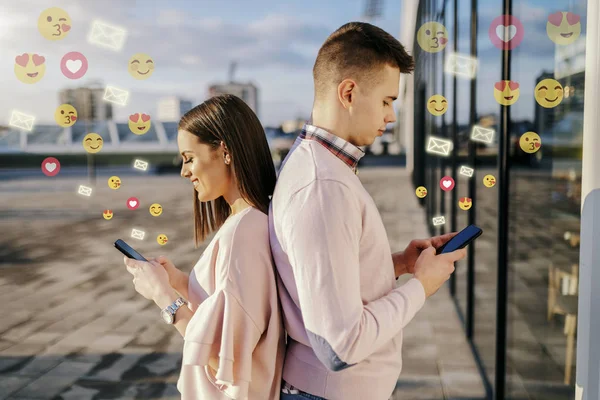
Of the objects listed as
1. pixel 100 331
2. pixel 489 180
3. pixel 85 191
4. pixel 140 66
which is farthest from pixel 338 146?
pixel 100 331

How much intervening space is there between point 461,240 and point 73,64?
4.59 ft

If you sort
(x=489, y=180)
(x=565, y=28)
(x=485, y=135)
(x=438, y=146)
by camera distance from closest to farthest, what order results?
(x=565, y=28) < (x=438, y=146) < (x=489, y=180) < (x=485, y=135)

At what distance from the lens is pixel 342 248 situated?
1219mm

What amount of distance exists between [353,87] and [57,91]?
1.25 meters

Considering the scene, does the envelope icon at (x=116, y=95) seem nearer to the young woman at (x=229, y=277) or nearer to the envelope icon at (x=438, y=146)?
the young woman at (x=229, y=277)

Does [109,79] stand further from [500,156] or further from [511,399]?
[511,399]

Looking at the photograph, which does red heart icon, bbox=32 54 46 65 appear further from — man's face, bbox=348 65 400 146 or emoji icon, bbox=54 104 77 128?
man's face, bbox=348 65 400 146

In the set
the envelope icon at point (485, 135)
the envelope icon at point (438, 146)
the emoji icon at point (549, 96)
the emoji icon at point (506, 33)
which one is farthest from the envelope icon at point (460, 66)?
the emoji icon at point (549, 96)

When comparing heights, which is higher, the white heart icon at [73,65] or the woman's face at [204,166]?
the white heart icon at [73,65]

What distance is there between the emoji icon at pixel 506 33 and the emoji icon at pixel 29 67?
170cm

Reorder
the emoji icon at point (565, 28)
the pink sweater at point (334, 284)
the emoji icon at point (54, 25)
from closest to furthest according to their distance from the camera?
the pink sweater at point (334, 284), the emoji icon at point (565, 28), the emoji icon at point (54, 25)

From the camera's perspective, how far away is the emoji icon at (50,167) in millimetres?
2172

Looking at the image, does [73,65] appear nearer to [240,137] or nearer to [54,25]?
[54,25]

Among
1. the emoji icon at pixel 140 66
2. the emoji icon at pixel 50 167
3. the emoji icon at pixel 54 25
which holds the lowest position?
the emoji icon at pixel 50 167
